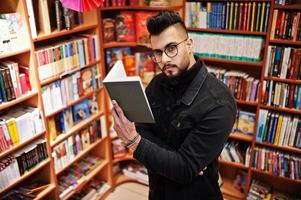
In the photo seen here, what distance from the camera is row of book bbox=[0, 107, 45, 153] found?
182 centimetres

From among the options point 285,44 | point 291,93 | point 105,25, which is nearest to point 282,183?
point 291,93

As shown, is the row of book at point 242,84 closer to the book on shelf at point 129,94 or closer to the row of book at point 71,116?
the row of book at point 71,116

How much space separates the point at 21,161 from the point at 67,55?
33.0 inches

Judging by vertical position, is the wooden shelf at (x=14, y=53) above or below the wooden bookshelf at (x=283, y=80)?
above

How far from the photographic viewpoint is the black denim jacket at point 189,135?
1280 millimetres

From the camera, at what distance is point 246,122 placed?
100 inches

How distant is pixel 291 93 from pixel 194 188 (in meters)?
1.28

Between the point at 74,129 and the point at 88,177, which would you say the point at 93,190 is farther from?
the point at 74,129

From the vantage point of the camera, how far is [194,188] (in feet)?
4.83

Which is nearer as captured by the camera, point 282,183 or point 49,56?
point 49,56

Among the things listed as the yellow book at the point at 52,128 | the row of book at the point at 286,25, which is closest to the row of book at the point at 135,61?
the yellow book at the point at 52,128

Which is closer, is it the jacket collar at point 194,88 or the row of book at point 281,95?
the jacket collar at point 194,88

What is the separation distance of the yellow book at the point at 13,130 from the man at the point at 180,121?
2.94 ft

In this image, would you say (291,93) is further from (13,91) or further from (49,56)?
(13,91)
